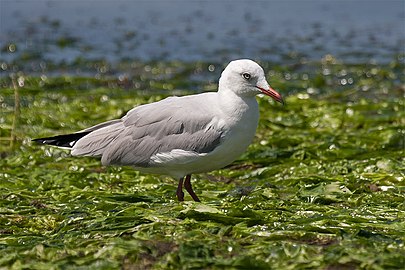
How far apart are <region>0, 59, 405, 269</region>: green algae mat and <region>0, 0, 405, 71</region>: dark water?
131 inches

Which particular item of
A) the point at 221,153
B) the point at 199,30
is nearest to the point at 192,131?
the point at 221,153

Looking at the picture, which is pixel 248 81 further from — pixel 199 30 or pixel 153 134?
pixel 199 30

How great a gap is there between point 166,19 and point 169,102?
13848mm

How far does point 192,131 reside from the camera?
6.72 m

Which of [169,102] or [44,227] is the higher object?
[169,102]

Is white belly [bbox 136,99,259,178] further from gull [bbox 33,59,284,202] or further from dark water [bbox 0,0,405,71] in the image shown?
dark water [bbox 0,0,405,71]

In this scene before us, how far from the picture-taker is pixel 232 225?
565 centimetres

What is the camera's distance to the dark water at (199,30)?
657 inches

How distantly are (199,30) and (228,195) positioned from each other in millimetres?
12320

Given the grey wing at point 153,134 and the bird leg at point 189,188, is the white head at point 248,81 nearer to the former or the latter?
the grey wing at point 153,134

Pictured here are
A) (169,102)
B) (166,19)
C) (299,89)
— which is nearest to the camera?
(169,102)

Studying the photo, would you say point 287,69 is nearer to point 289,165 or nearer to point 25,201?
point 289,165

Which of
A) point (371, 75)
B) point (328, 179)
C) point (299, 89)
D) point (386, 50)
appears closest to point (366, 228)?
point (328, 179)

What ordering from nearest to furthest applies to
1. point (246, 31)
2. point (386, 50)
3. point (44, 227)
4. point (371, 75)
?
point (44, 227) → point (371, 75) → point (386, 50) → point (246, 31)
